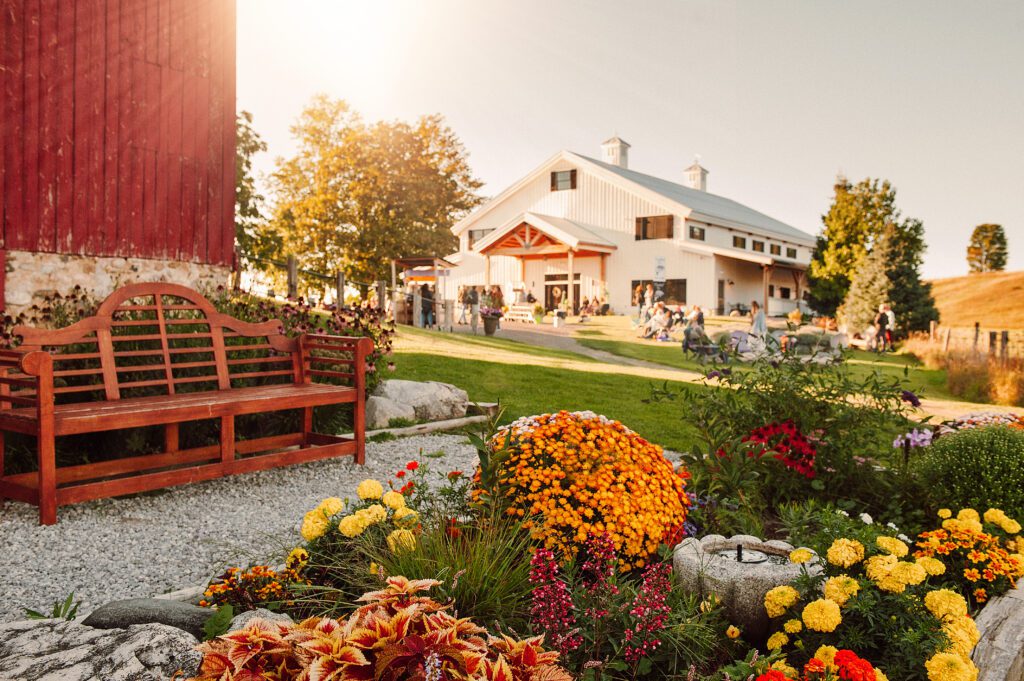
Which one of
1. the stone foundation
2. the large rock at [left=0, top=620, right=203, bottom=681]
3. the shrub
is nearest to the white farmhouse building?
the stone foundation

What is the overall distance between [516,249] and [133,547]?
26615mm

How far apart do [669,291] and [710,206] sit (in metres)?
6.58

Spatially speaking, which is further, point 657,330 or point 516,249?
point 516,249

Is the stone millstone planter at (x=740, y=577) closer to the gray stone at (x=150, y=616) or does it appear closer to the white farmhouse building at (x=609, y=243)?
the gray stone at (x=150, y=616)

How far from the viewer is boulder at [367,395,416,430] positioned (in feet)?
23.9

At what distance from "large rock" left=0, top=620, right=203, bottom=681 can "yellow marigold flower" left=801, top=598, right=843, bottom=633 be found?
1.79 m

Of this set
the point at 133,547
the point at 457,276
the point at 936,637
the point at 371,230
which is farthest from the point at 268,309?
the point at 457,276

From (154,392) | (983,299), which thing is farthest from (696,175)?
(154,392)

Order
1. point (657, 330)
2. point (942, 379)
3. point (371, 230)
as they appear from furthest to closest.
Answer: point (371, 230) < point (657, 330) < point (942, 379)

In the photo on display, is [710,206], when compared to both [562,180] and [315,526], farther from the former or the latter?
[315,526]

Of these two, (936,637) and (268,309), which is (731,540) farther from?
(268,309)

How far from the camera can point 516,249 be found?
30.0 metres

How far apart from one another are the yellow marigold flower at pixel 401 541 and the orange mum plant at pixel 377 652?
2.75 ft

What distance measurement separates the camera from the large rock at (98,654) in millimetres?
1811
